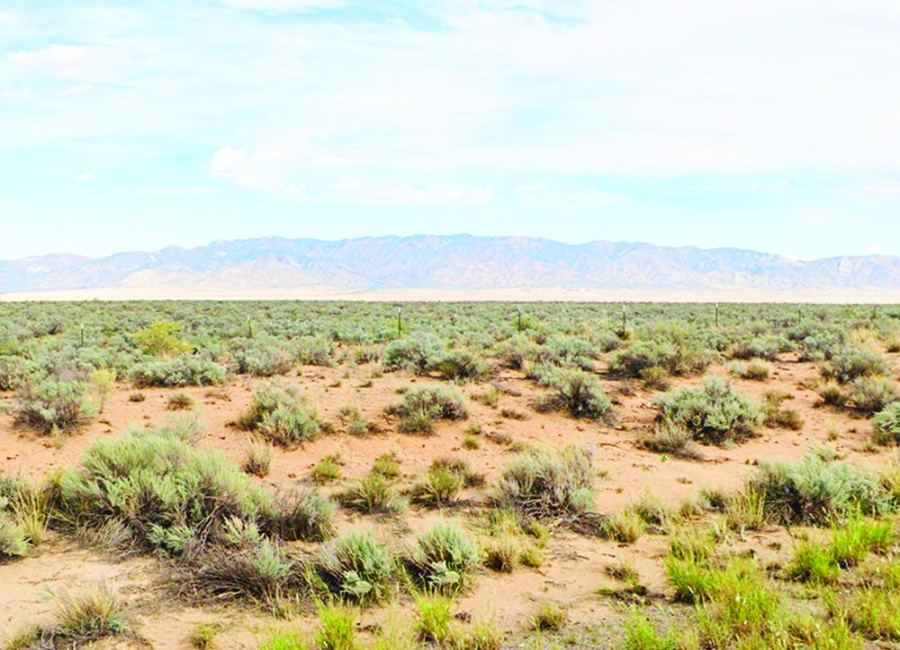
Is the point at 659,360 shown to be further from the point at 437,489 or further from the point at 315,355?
the point at 437,489

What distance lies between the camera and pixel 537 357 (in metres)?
16.4

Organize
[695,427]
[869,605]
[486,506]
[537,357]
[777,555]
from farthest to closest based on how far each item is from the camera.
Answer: [537,357] → [695,427] → [486,506] → [777,555] → [869,605]

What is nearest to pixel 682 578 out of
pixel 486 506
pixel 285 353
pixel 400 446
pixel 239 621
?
pixel 486 506

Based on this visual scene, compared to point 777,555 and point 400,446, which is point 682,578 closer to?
point 777,555

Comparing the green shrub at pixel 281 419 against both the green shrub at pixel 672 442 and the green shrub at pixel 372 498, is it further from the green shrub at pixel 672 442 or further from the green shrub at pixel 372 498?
the green shrub at pixel 672 442

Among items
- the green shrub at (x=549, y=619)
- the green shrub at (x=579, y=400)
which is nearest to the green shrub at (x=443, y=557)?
the green shrub at (x=549, y=619)

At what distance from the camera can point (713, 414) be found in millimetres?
11109

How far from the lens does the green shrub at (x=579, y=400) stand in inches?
479

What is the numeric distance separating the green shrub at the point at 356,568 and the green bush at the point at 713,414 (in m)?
6.97

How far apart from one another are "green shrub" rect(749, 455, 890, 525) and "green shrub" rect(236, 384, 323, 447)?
6573mm

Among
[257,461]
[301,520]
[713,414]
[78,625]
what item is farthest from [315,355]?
[78,625]

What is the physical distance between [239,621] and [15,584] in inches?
85.7

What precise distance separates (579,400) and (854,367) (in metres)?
7.26

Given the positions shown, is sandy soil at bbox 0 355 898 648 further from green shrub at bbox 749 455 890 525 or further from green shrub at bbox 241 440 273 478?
green shrub at bbox 749 455 890 525
